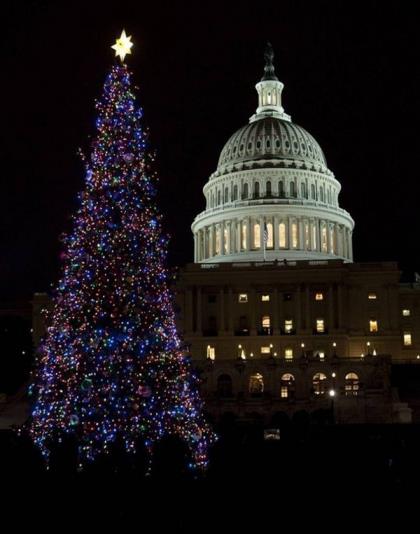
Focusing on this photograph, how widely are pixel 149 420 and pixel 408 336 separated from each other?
85.5 meters

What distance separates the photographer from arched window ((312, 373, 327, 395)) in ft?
274

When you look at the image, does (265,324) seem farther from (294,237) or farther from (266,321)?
(294,237)

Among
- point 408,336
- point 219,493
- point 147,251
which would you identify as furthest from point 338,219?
point 219,493

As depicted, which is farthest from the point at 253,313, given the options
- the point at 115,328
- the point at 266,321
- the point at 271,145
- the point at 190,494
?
the point at 190,494

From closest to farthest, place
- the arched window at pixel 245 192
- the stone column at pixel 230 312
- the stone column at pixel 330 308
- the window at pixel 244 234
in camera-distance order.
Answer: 1. the stone column at pixel 330 308
2. the stone column at pixel 230 312
3. the window at pixel 244 234
4. the arched window at pixel 245 192

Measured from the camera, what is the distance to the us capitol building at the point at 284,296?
82188 millimetres

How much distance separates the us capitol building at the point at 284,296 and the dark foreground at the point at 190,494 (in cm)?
4457

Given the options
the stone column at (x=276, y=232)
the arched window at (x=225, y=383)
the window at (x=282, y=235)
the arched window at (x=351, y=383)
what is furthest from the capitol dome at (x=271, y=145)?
the arched window at (x=351, y=383)

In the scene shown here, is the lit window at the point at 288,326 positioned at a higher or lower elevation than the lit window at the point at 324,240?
lower

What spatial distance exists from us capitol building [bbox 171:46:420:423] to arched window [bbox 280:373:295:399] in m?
0.10

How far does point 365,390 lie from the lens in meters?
76.9

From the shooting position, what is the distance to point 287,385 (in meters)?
84.9

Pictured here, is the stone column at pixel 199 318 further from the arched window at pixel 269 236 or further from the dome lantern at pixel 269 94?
the dome lantern at pixel 269 94

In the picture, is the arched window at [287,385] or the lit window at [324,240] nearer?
the arched window at [287,385]
